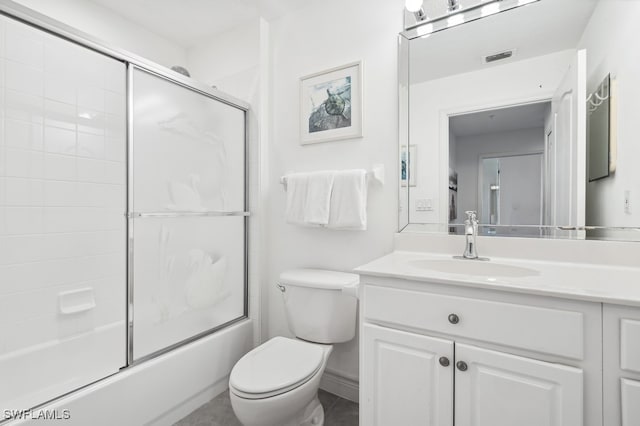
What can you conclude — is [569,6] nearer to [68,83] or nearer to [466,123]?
[466,123]

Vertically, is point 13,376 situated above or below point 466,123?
below

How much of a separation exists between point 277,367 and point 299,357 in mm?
119

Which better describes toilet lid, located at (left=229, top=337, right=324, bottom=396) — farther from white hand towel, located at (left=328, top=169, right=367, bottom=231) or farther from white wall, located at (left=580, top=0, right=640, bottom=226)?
white wall, located at (left=580, top=0, right=640, bottom=226)

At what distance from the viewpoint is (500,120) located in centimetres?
144

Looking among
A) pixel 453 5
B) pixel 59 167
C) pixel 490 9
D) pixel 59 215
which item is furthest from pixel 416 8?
pixel 59 215

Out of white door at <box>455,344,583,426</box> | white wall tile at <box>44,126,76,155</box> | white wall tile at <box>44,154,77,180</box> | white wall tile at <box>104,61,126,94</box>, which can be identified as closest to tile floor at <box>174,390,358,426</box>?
white door at <box>455,344,583,426</box>

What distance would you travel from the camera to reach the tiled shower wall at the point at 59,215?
1.33 meters

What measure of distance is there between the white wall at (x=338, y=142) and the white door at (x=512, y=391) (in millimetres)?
777

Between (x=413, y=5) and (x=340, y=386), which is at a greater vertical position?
(x=413, y=5)

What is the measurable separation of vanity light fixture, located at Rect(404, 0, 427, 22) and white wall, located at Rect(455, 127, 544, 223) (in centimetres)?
65

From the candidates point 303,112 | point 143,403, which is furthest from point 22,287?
point 303,112

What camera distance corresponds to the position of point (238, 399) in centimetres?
122

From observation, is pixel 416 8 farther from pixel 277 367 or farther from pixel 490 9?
pixel 277 367

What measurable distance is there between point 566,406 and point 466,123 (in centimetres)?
116
